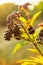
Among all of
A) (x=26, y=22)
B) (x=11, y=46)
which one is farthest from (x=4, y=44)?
(x=26, y=22)

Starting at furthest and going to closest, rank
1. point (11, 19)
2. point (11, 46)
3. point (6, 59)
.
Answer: point (11, 46) → point (6, 59) → point (11, 19)

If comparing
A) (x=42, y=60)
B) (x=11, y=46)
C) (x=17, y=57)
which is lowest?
(x=42, y=60)

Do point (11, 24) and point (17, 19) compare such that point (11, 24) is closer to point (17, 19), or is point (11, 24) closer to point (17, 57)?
point (17, 19)

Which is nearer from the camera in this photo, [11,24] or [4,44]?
[11,24]

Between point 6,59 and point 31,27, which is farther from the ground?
point 6,59

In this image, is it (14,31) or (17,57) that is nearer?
(14,31)

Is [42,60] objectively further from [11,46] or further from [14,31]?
[11,46]

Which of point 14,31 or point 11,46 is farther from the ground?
point 11,46

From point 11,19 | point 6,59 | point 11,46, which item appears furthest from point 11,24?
point 11,46

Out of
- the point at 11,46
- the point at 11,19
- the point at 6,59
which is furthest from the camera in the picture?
the point at 11,46
